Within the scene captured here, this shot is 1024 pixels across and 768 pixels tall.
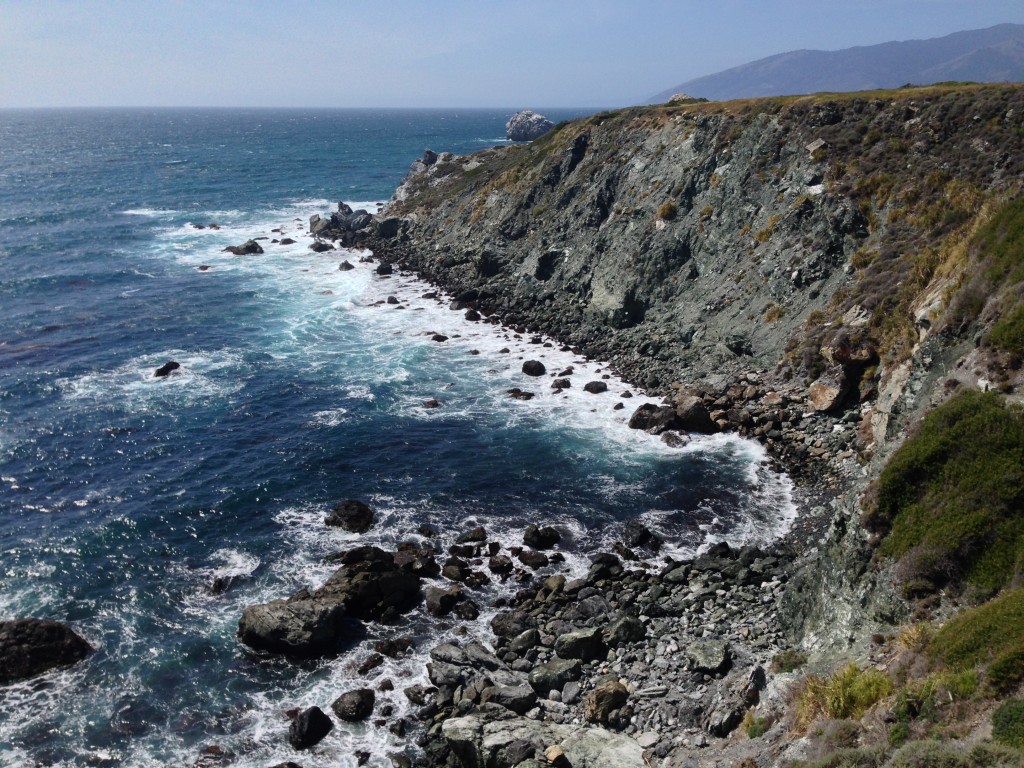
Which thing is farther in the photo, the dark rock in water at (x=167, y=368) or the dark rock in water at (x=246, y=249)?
the dark rock in water at (x=246, y=249)

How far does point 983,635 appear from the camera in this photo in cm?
1512

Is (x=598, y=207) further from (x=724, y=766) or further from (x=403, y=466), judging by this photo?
(x=724, y=766)

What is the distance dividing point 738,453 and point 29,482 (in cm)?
4270

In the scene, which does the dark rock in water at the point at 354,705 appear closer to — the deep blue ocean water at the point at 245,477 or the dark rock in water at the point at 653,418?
the deep blue ocean water at the point at 245,477

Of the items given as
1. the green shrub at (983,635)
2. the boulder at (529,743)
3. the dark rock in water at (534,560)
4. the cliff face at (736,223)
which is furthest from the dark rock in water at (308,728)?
the cliff face at (736,223)

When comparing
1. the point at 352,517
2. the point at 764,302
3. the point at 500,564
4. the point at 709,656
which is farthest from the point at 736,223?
the point at 709,656

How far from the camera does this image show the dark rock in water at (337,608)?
28.2 metres

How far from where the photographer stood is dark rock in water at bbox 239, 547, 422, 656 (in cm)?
2820

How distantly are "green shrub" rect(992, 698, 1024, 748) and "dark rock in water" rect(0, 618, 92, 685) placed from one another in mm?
31225

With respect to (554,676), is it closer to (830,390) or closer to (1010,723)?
(1010,723)

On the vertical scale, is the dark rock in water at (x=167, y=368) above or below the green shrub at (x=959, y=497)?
below

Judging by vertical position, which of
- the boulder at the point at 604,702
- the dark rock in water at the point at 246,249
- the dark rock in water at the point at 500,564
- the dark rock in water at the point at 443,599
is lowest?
the dark rock in water at the point at 443,599

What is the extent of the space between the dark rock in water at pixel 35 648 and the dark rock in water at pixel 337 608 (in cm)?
666

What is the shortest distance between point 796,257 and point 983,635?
41.8 meters
